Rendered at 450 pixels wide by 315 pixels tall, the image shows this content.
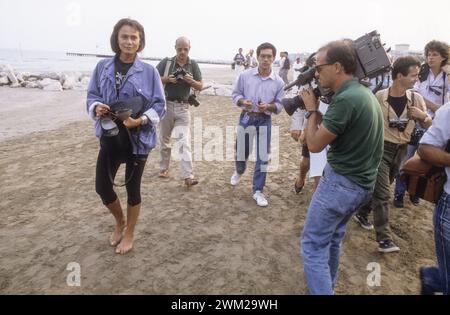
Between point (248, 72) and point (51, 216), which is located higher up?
point (248, 72)

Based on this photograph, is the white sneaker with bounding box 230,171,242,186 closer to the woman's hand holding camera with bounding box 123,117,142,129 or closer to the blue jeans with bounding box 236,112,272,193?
the blue jeans with bounding box 236,112,272,193

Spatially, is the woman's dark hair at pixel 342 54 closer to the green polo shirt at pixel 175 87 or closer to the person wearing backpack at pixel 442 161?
the person wearing backpack at pixel 442 161

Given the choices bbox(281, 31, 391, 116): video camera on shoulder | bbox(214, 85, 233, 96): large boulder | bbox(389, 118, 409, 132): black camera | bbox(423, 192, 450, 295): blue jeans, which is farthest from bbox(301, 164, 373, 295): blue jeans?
bbox(214, 85, 233, 96): large boulder

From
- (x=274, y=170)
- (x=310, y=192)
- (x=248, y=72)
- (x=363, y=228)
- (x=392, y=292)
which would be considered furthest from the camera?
(x=274, y=170)

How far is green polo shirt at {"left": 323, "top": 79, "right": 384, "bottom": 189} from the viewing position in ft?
6.69

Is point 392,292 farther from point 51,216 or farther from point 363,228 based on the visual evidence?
point 51,216

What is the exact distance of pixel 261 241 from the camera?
3.61 meters

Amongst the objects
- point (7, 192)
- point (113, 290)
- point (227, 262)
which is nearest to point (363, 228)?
point (227, 262)

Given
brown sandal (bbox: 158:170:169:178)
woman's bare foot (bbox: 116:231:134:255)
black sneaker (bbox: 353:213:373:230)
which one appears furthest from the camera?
brown sandal (bbox: 158:170:169:178)

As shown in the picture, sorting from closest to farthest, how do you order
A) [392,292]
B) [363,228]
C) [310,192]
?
[392,292], [363,228], [310,192]

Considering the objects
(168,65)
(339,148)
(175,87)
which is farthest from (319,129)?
(168,65)

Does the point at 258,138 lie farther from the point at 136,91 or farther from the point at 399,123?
the point at 136,91
